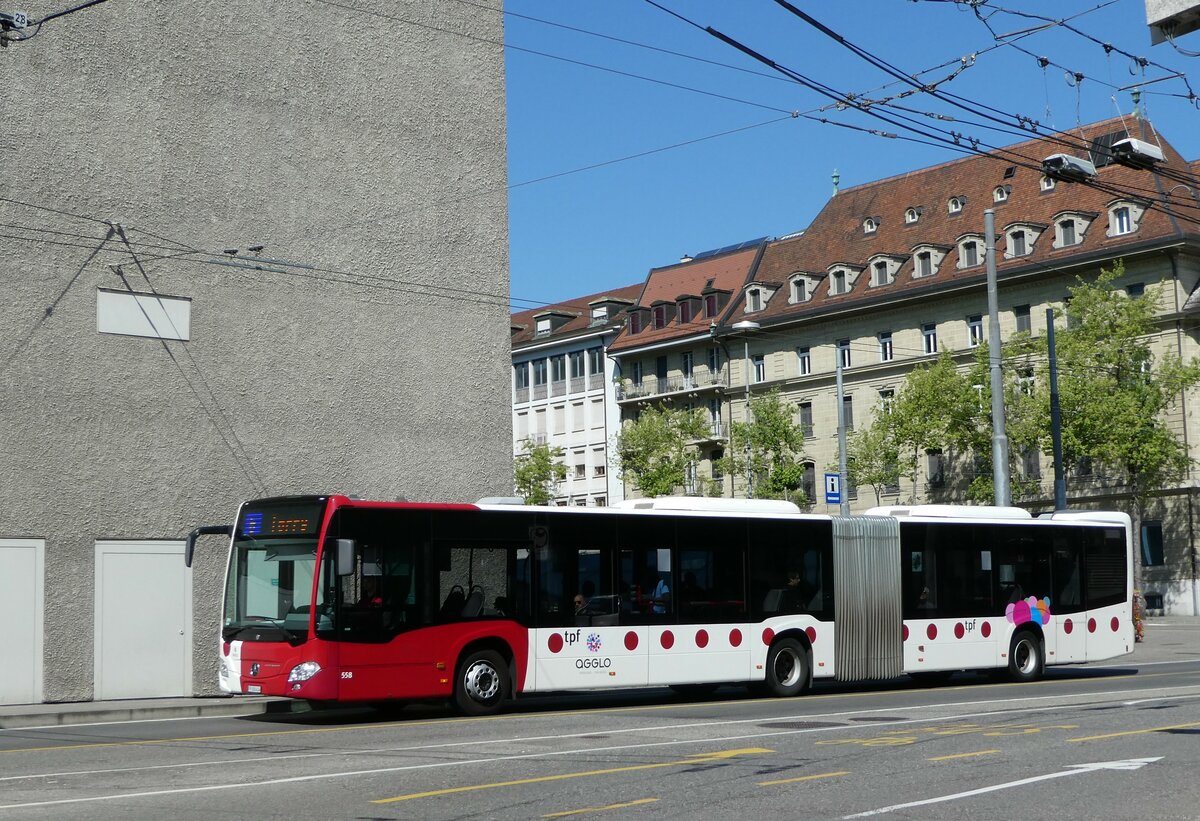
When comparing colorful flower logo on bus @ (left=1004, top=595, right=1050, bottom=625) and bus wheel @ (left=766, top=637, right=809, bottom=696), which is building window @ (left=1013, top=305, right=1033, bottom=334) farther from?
bus wheel @ (left=766, top=637, right=809, bottom=696)

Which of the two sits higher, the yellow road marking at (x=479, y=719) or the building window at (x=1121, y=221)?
the building window at (x=1121, y=221)

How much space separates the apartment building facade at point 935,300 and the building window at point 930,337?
0.08 metres

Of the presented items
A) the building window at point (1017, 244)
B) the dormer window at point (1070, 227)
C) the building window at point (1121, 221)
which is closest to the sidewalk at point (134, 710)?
the building window at point (1121, 221)

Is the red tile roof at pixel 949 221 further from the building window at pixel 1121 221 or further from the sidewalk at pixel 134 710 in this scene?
the sidewalk at pixel 134 710

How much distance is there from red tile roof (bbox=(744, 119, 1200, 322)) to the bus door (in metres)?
43.6

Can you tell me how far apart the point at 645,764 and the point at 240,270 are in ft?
48.9

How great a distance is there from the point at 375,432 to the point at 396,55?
6748mm

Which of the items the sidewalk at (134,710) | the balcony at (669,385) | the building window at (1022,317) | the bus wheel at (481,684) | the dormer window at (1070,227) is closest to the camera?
the bus wheel at (481,684)

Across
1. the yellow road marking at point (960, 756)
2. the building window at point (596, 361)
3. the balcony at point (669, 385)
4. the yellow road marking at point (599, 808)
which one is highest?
the building window at point (596, 361)

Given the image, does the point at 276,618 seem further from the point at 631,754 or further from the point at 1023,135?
the point at 1023,135

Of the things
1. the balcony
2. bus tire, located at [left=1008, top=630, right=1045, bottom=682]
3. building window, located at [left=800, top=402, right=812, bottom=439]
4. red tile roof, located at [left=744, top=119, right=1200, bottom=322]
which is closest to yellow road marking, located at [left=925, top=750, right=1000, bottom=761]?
bus tire, located at [left=1008, top=630, right=1045, bottom=682]

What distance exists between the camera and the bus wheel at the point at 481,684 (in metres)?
18.9

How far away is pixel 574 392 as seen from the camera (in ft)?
306

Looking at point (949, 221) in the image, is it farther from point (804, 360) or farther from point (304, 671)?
point (304, 671)
